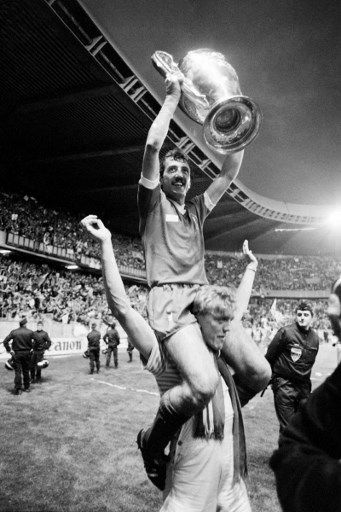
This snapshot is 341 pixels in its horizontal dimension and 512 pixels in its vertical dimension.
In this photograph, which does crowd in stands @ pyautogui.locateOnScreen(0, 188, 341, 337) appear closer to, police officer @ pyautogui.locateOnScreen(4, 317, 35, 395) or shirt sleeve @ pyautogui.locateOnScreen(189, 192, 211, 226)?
police officer @ pyautogui.locateOnScreen(4, 317, 35, 395)

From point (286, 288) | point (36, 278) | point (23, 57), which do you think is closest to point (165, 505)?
point (23, 57)

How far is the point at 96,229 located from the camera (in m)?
2.32

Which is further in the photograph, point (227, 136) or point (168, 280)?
point (227, 136)

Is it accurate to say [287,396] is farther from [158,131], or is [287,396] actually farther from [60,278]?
[60,278]

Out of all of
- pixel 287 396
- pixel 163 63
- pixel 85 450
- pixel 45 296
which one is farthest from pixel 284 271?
pixel 163 63

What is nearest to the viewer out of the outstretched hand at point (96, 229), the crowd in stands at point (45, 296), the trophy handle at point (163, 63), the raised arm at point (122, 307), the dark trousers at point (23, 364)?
the raised arm at point (122, 307)

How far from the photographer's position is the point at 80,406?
788 cm

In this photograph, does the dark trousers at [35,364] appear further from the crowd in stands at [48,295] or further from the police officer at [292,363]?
the police officer at [292,363]

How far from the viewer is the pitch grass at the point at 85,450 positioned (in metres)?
3.56

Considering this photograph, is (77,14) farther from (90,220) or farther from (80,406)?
(90,220)

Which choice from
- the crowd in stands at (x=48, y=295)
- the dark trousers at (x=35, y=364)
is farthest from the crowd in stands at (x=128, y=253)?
the dark trousers at (x=35, y=364)

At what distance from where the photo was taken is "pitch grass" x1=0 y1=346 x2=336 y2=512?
3561mm

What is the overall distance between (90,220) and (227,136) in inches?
49.8

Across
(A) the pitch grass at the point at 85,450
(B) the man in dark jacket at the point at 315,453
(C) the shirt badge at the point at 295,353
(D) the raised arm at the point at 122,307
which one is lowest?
(A) the pitch grass at the point at 85,450
